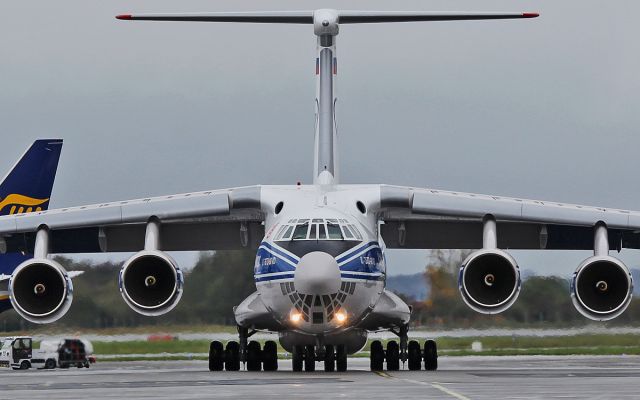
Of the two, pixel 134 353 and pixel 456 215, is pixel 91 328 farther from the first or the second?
pixel 456 215

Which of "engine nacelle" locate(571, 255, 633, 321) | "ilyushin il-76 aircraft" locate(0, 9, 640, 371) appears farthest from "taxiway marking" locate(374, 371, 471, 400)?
"engine nacelle" locate(571, 255, 633, 321)

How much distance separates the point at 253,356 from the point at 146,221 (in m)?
2.97

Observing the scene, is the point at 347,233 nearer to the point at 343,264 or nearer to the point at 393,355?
the point at 343,264

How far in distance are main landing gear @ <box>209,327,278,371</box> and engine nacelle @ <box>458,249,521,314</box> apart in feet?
Result: 12.6

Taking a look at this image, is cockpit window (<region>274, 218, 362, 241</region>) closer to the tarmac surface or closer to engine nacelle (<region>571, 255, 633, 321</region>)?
the tarmac surface

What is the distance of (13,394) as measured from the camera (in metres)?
17.1

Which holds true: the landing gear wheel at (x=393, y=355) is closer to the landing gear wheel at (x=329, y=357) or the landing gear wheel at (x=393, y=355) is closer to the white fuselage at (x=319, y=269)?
the landing gear wheel at (x=329, y=357)

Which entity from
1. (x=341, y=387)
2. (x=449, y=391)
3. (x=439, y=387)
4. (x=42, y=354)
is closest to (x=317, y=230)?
(x=341, y=387)

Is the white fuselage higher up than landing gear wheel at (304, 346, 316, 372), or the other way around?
the white fuselage

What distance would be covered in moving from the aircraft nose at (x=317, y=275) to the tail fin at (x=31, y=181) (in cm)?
1555

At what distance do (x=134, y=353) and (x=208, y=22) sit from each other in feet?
34.4

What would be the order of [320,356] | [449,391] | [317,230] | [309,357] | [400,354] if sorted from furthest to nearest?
1. [400,354]
2. [309,357]
3. [320,356]
4. [317,230]
5. [449,391]

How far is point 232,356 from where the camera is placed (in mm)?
24688

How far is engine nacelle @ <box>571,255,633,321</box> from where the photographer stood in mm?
22281
